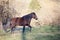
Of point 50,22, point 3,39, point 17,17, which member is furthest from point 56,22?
point 3,39

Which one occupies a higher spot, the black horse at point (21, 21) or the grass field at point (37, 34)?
the black horse at point (21, 21)

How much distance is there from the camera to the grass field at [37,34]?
7.95ft

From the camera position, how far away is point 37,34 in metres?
2.43

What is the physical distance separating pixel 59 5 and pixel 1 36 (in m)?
0.79

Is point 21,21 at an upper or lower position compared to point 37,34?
upper

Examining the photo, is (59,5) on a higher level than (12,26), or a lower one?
higher

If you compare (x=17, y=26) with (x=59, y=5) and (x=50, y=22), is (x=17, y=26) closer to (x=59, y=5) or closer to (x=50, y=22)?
(x=50, y=22)

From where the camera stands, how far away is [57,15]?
2453 millimetres

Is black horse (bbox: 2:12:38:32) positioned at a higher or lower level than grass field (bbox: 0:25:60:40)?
higher

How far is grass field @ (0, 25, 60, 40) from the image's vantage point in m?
2.42

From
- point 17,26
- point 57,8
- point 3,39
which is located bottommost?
point 3,39

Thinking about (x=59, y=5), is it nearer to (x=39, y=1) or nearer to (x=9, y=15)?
(x=39, y=1)

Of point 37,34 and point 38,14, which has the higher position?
point 38,14

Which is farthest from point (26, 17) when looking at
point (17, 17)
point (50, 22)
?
point (50, 22)
